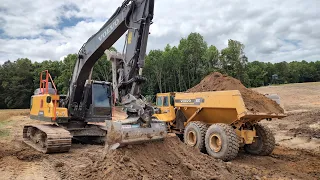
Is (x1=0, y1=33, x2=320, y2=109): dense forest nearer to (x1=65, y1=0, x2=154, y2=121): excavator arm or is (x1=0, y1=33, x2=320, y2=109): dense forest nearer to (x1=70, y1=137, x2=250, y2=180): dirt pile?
(x1=65, y1=0, x2=154, y2=121): excavator arm

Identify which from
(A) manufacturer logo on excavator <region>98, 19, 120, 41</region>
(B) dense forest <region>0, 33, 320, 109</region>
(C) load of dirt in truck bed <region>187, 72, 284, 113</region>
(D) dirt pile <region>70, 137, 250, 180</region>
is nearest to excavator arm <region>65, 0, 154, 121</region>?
(A) manufacturer logo on excavator <region>98, 19, 120, 41</region>

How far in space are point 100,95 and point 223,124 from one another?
4.55 meters

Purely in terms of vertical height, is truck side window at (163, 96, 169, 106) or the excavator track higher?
truck side window at (163, 96, 169, 106)

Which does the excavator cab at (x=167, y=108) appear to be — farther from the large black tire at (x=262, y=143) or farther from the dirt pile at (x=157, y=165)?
the dirt pile at (x=157, y=165)

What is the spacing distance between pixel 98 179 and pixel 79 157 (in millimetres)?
3508

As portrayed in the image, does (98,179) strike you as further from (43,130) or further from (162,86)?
(162,86)

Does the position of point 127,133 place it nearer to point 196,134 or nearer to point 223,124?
point 223,124

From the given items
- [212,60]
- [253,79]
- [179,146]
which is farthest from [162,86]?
[179,146]

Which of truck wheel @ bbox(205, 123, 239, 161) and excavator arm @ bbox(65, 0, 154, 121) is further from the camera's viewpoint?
truck wheel @ bbox(205, 123, 239, 161)

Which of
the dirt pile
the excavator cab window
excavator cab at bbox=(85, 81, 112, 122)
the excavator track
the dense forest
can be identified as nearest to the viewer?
the dirt pile

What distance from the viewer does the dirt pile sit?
495cm

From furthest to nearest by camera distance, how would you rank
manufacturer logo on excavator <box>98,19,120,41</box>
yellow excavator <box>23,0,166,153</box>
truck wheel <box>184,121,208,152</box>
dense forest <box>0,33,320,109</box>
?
dense forest <box>0,33,320,109</box>, truck wheel <box>184,121,208,152</box>, manufacturer logo on excavator <box>98,19,120,41</box>, yellow excavator <box>23,0,166,153</box>

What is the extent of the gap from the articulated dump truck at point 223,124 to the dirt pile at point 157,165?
1582 millimetres

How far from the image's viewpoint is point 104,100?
10.1 m
